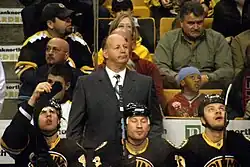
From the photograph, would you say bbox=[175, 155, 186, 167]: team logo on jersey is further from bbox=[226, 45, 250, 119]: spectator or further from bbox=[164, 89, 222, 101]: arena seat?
bbox=[164, 89, 222, 101]: arena seat

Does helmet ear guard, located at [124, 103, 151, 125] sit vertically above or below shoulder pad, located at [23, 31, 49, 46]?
below

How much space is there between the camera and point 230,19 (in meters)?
11.0

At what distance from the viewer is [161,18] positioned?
11180mm

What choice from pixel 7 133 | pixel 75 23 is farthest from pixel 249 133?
pixel 75 23

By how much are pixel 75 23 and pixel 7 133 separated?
3086 mm

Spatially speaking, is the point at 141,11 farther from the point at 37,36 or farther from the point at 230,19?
the point at 37,36

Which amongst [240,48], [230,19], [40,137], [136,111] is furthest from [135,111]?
[230,19]

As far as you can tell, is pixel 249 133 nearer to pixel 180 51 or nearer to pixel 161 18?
pixel 180 51

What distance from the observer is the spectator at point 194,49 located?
9891mm

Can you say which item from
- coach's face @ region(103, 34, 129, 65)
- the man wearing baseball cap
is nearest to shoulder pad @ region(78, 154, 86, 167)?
coach's face @ region(103, 34, 129, 65)

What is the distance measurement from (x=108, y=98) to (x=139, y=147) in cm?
52

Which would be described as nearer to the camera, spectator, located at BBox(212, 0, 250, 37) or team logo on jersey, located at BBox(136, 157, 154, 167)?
team logo on jersey, located at BBox(136, 157, 154, 167)

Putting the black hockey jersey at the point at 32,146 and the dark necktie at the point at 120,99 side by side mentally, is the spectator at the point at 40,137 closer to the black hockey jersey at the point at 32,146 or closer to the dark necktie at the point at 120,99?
the black hockey jersey at the point at 32,146

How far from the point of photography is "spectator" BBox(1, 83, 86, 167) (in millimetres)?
7730
